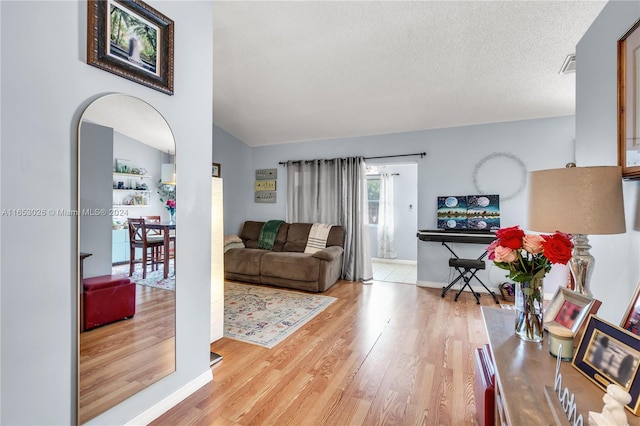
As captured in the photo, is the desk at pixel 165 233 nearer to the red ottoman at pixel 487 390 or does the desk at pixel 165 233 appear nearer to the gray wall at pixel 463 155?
the red ottoman at pixel 487 390

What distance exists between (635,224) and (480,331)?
1.97 m

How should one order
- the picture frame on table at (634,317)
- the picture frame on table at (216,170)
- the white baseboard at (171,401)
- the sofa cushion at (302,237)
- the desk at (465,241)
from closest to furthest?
the picture frame on table at (634,317)
the white baseboard at (171,401)
the desk at (465,241)
the sofa cushion at (302,237)
the picture frame on table at (216,170)

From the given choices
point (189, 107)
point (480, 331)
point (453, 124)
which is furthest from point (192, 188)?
point (453, 124)

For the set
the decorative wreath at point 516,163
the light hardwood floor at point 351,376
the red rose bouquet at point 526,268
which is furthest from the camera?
the decorative wreath at point 516,163

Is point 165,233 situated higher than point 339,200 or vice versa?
point 339,200

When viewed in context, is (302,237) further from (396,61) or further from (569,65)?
(569,65)

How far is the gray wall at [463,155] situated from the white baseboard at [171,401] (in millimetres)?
3507

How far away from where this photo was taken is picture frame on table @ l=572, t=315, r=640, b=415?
2.59ft

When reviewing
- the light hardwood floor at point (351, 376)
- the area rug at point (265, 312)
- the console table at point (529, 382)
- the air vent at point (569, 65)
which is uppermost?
the air vent at point (569, 65)

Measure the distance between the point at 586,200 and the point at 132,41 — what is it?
2.16m

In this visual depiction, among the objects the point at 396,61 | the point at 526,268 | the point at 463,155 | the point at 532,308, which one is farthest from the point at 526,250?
the point at 463,155

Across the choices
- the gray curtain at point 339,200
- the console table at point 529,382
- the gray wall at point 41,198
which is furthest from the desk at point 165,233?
the gray curtain at point 339,200

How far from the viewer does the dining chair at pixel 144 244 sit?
165 cm

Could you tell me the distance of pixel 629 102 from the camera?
128 centimetres
